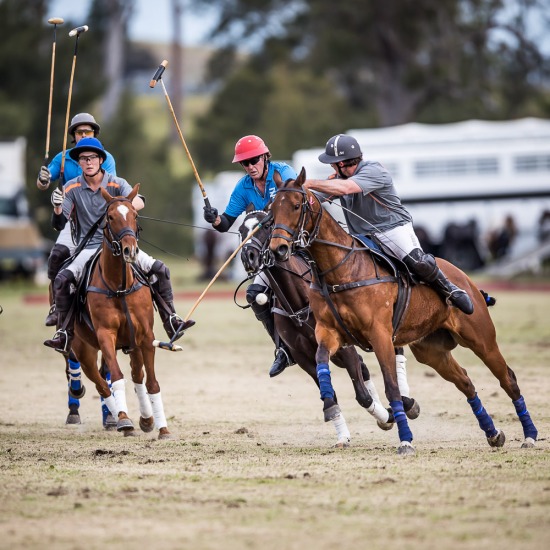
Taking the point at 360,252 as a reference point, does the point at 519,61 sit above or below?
above

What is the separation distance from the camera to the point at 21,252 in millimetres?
36031

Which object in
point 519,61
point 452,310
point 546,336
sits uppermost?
point 519,61

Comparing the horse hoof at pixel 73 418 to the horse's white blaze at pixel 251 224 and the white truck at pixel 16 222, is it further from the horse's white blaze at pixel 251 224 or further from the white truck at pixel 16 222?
the white truck at pixel 16 222

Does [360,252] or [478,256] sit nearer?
[360,252]

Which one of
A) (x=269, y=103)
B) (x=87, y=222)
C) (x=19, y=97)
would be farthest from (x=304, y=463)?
(x=269, y=103)

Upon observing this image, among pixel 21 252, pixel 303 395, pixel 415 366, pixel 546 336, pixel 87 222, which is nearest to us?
pixel 87 222

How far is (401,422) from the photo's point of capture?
919 cm

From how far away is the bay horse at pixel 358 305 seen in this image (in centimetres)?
889

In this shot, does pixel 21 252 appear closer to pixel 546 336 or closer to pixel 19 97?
pixel 19 97

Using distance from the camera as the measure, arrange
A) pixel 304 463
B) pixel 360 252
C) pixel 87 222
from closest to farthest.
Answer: pixel 304 463, pixel 360 252, pixel 87 222

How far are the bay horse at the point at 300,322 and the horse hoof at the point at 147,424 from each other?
1.32 meters

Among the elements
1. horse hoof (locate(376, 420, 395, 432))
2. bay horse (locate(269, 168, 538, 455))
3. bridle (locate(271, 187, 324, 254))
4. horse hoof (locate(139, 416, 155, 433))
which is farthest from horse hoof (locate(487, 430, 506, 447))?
→ horse hoof (locate(139, 416, 155, 433))

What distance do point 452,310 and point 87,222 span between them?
3134 millimetres

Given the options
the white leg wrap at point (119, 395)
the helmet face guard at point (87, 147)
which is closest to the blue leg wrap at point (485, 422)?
the white leg wrap at point (119, 395)
